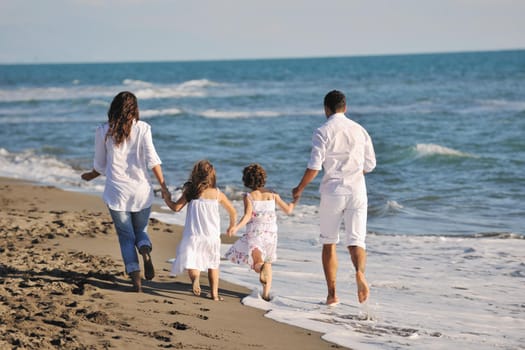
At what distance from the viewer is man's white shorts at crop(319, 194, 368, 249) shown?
627 cm

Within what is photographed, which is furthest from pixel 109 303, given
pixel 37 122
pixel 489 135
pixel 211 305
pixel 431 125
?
pixel 37 122

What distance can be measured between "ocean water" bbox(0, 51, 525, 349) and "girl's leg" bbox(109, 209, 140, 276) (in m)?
1.02

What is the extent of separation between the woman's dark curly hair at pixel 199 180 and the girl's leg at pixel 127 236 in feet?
1.68

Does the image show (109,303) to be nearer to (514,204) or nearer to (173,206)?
(173,206)

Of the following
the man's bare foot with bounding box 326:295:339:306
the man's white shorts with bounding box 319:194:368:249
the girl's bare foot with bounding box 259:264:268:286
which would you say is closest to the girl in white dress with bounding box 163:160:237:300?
the girl's bare foot with bounding box 259:264:268:286

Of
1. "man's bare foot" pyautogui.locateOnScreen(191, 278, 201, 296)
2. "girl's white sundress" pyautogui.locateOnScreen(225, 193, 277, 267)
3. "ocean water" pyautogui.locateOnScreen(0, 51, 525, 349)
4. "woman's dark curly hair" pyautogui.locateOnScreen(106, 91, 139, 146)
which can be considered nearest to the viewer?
"woman's dark curly hair" pyautogui.locateOnScreen(106, 91, 139, 146)

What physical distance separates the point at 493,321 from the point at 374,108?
29.5 metres

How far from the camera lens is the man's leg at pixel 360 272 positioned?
615cm

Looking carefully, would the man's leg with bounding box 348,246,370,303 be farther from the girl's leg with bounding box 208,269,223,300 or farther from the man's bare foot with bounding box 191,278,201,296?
the man's bare foot with bounding box 191,278,201,296

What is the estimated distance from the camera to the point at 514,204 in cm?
1270

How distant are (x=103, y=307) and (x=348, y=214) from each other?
206cm

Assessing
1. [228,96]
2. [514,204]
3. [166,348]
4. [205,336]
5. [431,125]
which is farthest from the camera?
[228,96]

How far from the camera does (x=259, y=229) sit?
259 inches

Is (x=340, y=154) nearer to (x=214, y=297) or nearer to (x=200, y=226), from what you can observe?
(x=200, y=226)
